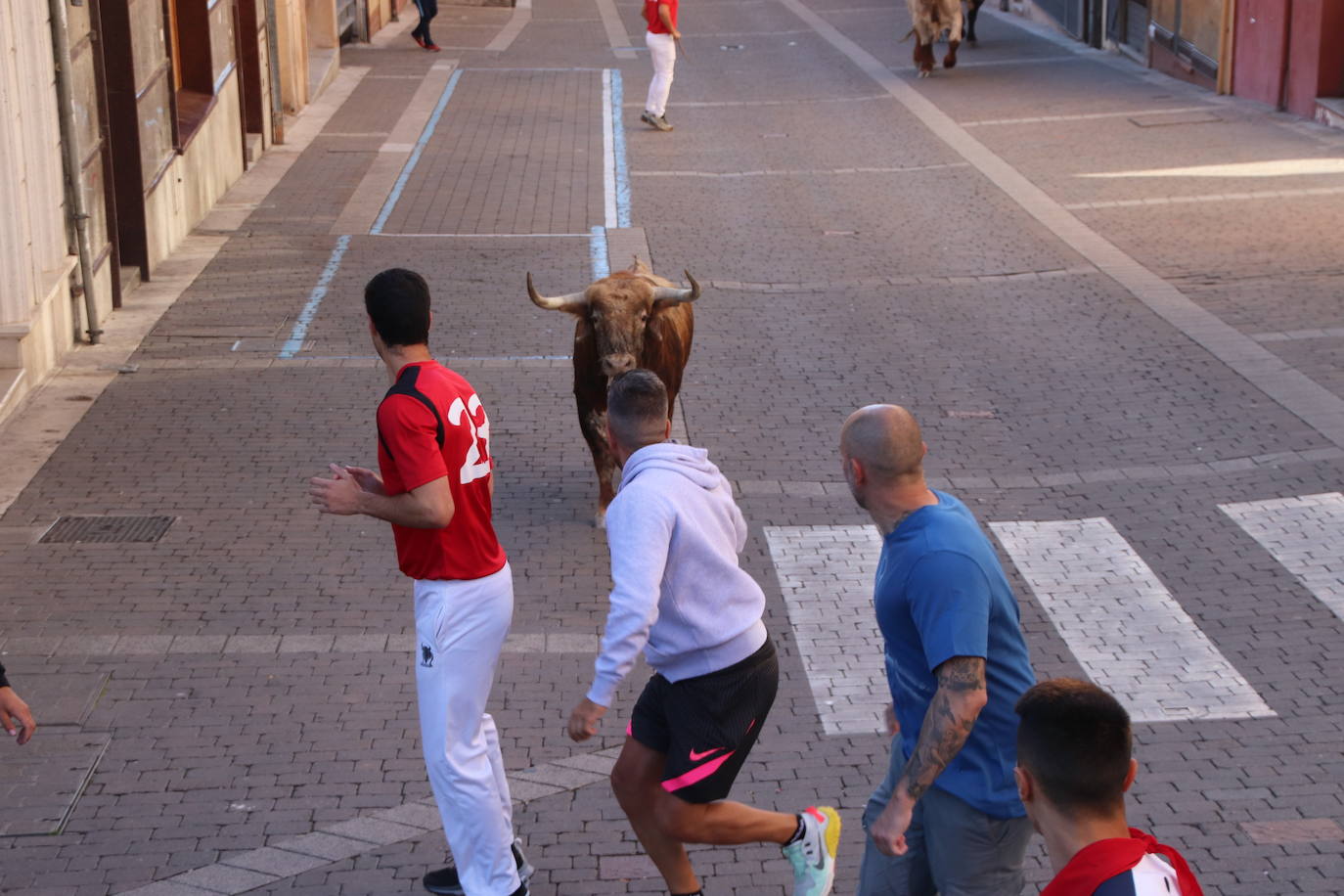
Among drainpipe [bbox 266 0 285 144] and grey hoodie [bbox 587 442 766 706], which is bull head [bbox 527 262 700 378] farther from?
drainpipe [bbox 266 0 285 144]

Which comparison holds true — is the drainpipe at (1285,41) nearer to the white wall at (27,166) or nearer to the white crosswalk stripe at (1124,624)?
the white crosswalk stripe at (1124,624)

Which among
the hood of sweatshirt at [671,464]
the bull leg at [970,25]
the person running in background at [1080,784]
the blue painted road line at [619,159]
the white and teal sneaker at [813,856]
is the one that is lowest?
the blue painted road line at [619,159]

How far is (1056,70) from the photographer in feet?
94.5

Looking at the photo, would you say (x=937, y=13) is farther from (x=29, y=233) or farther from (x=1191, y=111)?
(x=29, y=233)

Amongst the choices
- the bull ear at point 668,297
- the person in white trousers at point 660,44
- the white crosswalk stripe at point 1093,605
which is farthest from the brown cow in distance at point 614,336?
the person in white trousers at point 660,44

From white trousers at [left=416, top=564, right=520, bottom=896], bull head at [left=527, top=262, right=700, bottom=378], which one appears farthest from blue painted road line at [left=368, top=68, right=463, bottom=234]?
white trousers at [left=416, top=564, right=520, bottom=896]

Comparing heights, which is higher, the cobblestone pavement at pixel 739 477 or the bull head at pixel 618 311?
the bull head at pixel 618 311

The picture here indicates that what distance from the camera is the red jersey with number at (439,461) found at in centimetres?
534

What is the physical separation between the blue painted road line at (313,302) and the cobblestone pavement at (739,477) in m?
0.08

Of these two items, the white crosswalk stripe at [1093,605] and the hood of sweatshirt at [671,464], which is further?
the white crosswalk stripe at [1093,605]

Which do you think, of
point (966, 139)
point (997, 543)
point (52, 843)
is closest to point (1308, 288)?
point (997, 543)

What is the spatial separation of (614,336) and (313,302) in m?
6.21

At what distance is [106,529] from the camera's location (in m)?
9.56

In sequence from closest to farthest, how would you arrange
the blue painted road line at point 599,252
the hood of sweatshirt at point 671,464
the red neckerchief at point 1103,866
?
the red neckerchief at point 1103,866 → the hood of sweatshirt at point 671,464 → the blue painted road line at point 599,252
